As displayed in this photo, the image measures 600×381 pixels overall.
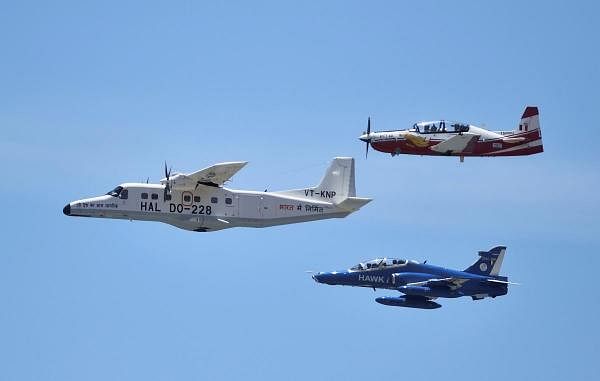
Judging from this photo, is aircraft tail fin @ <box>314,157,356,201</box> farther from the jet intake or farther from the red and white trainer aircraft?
the jet intake

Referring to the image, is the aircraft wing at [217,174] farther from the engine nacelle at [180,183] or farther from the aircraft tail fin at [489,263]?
the aircraft tail fin at [489,263]

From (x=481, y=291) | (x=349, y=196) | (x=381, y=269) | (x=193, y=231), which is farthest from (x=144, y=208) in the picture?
(x=481, y=291)

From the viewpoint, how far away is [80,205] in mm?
85125

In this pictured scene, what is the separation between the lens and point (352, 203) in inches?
3351

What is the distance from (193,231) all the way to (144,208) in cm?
379

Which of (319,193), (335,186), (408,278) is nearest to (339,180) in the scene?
(335,186)

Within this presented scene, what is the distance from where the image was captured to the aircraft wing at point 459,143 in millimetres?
87500

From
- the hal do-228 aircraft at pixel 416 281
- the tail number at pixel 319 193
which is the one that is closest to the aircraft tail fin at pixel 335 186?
the tail number at pixel 319 193

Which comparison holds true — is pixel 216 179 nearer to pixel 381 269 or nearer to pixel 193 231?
pixel 193 231

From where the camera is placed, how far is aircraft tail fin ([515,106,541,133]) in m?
88.5

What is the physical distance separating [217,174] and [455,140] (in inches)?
637

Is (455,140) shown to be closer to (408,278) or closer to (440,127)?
(440,127)

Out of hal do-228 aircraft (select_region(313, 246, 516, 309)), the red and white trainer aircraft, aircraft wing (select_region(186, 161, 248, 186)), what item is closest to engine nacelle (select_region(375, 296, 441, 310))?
hal do-228 aircraft (select_region(313, 246, 516, 309))

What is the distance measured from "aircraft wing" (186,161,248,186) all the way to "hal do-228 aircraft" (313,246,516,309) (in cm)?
1390
